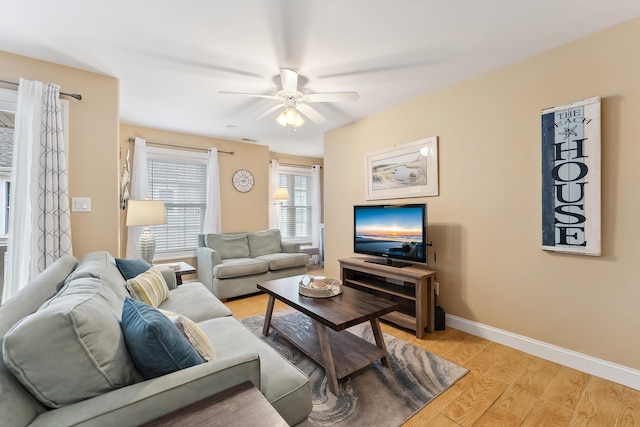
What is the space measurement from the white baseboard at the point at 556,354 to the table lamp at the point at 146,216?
3384 millimetres

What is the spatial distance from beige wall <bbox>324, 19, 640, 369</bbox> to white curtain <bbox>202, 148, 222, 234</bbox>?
290 centimetres

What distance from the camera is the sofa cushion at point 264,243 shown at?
15.1 ft

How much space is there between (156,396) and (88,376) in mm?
222

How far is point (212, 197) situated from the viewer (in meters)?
4.61

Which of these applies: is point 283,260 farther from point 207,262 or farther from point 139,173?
point 139,173

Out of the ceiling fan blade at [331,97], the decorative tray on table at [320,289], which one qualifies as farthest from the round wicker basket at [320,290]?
the ceiling fan blade at [331,97]

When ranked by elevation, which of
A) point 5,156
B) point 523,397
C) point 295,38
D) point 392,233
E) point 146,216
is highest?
point 295,38

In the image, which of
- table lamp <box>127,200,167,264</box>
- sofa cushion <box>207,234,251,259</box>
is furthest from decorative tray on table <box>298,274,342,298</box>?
sofa cushion <box>207,234,251,259</box>

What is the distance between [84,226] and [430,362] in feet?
10.4

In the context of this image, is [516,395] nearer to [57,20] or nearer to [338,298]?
[338,298]

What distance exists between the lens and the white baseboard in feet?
6.25

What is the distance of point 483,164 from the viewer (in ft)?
8.63

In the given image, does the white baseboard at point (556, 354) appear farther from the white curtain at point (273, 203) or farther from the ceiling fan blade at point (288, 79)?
the white curtain at point (273, 203)

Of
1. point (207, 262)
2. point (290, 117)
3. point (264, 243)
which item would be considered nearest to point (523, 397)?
point (290, 117)
